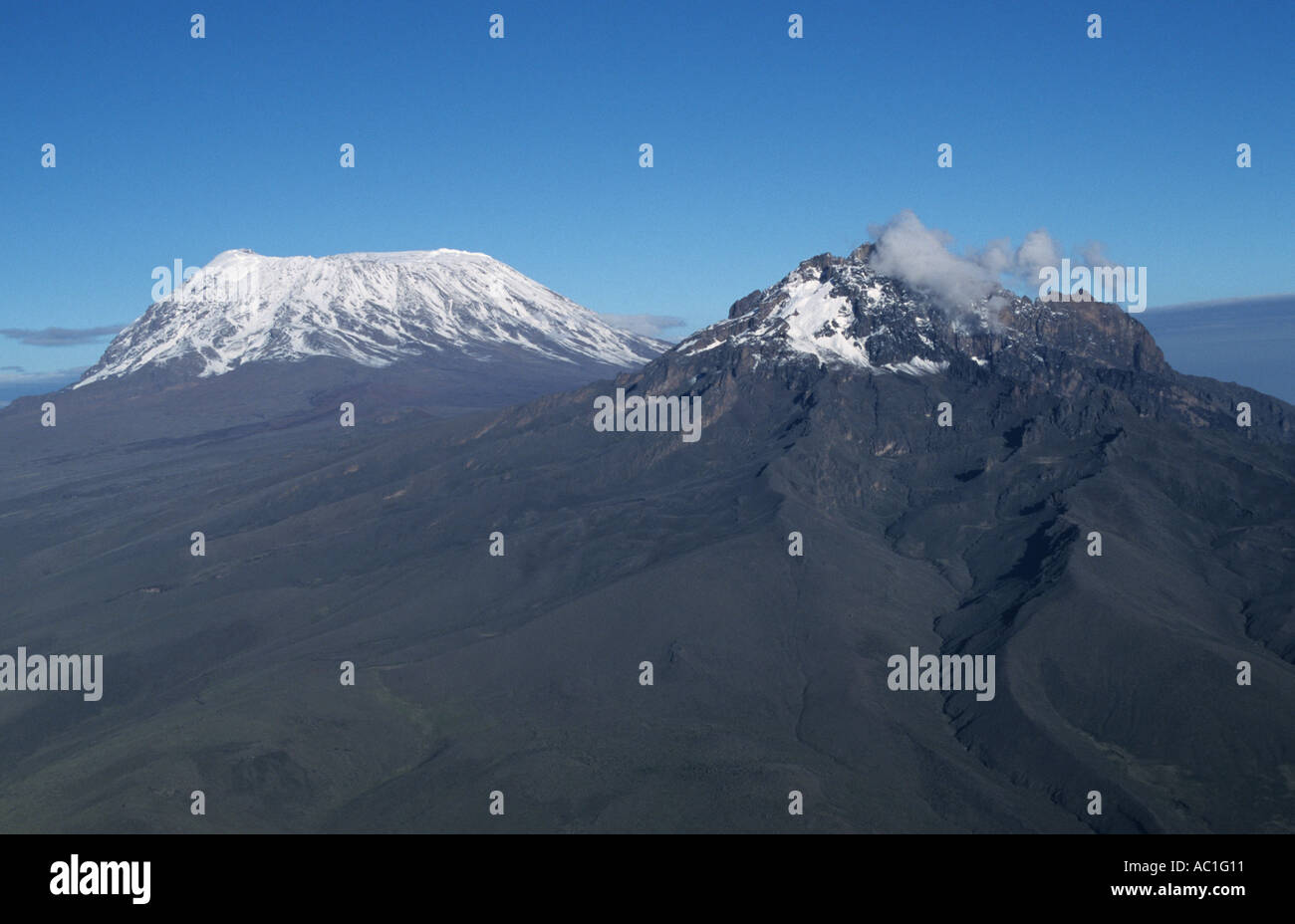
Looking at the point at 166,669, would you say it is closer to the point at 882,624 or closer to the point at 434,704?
the point at 434,704

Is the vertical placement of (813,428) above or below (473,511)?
above

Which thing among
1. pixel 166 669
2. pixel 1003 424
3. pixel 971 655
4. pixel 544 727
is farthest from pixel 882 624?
pixel 166 669

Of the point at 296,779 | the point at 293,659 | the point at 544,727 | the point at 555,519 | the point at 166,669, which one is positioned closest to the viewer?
the point at 296,779

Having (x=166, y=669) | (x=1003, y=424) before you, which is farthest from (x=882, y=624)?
(x=166, y=669)

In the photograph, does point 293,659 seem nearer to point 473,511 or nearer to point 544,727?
point 544,727
